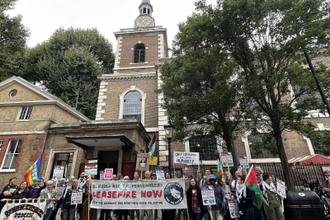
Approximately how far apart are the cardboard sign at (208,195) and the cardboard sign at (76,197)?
425cm

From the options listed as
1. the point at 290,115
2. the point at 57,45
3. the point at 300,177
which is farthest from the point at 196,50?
the point at 57,45

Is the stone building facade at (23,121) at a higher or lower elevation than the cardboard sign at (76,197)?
higher

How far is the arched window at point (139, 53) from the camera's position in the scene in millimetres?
24234

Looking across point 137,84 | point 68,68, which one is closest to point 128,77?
point 137,84

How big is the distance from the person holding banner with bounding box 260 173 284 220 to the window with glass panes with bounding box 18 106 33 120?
56.1ft

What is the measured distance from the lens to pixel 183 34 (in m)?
11.4

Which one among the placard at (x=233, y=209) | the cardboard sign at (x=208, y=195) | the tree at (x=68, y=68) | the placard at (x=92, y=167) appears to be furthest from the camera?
the tree at (x=68, y=68)

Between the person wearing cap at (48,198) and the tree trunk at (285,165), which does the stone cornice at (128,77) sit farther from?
the person wearing cap at (48,198)

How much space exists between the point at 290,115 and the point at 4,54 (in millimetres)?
28630

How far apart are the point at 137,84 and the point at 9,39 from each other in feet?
58.1

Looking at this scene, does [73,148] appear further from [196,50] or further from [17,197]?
[196,50]

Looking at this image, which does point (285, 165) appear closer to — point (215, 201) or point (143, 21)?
point (215, 201)

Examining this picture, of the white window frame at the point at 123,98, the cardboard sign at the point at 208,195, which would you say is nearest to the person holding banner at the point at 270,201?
the cardboard sign at the point at 208,195

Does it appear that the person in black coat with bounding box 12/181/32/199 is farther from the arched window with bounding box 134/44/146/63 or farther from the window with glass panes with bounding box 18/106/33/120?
the arched window with bounding box 134/44/146/63
